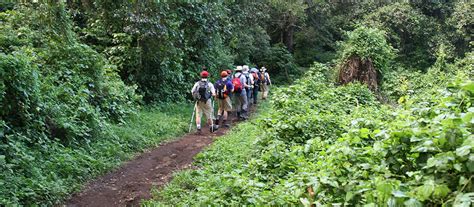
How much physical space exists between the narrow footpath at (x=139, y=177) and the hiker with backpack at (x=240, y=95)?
3434 millimetres

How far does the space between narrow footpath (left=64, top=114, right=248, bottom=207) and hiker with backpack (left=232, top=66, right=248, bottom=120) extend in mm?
3434

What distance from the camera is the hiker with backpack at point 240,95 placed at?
1364cm

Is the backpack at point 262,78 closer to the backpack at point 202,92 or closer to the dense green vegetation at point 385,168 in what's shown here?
the backpack at point 202,92

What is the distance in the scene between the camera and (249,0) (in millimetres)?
21094

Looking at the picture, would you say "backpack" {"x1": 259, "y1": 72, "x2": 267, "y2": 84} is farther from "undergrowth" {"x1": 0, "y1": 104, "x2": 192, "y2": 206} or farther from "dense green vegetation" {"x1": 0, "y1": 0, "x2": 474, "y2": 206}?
"undergrowth" {"x1": 0, "y1": 104, "x2": 192, "y2": 206}

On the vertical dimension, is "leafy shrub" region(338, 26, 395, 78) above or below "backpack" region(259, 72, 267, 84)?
above

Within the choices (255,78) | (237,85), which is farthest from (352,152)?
(255,78)

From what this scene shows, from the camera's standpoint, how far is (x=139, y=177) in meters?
7.68

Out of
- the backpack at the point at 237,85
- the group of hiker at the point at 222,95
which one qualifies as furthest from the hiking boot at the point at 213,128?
the backpack at the point at 237,85

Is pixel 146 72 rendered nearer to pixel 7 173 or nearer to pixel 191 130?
pixel 191 130

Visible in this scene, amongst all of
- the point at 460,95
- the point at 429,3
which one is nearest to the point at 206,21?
the point at 460,95

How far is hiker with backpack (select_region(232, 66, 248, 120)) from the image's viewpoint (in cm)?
1364

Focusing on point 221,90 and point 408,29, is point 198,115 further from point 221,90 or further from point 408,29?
point 408,29

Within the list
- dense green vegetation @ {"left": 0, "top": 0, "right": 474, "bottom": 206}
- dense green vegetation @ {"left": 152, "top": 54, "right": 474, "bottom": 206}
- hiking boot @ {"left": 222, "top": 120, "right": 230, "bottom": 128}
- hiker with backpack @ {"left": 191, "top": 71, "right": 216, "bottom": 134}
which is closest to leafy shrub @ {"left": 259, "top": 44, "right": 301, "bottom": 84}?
dense green vegetation @ {"left": 0, "top": 0, "right": 474, "bottom": 206}
